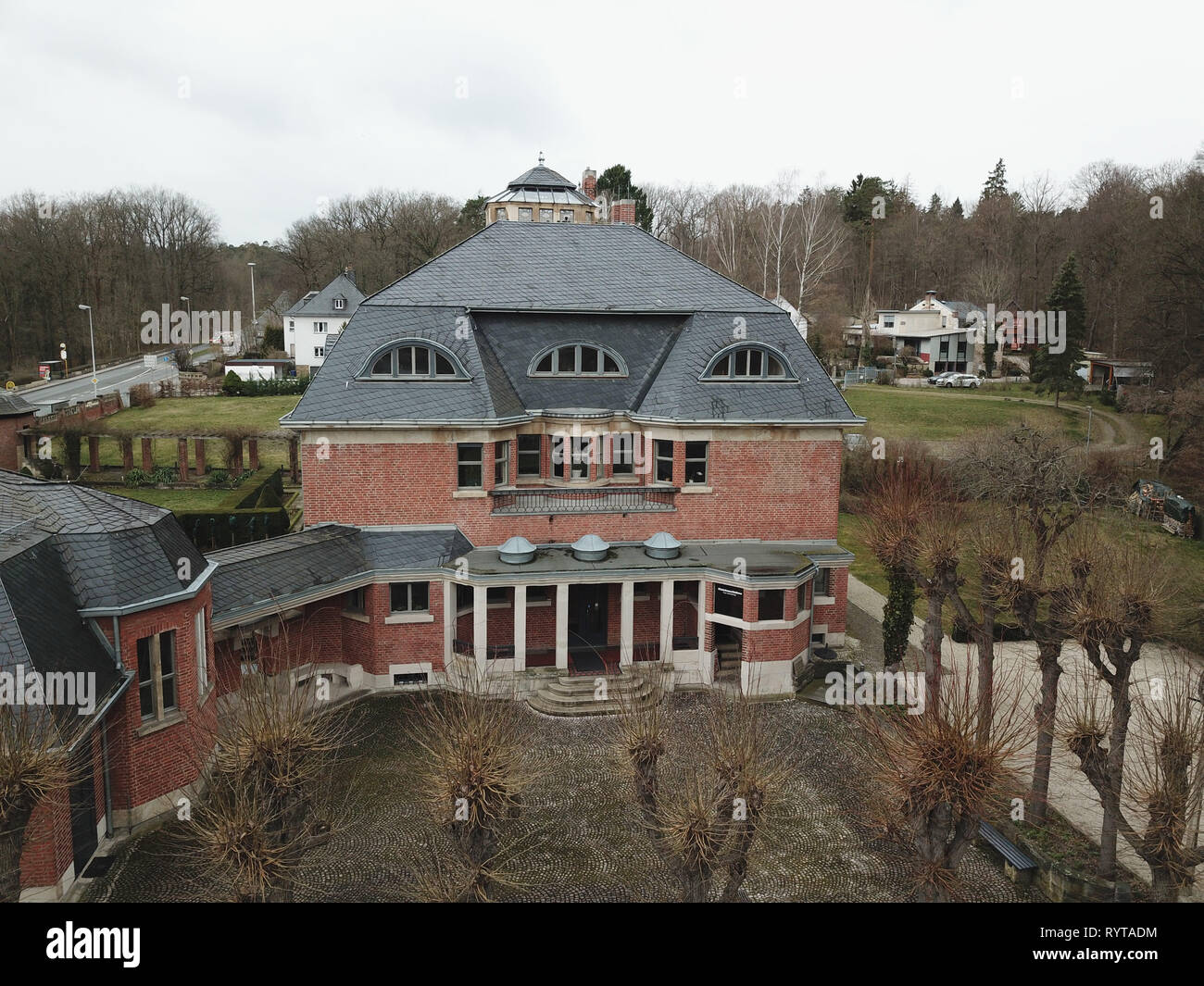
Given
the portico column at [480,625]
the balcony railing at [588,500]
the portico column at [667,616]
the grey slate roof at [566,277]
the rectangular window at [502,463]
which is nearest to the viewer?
the portico column at [480,625]

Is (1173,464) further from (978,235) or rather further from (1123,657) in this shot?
(978,235)

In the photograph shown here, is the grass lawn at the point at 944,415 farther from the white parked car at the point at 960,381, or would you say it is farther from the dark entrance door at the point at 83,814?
the dark entrance door at the point at 83,814

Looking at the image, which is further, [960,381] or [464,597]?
[960,381]

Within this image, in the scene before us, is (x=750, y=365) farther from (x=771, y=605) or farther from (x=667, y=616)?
(x=667, y=616)

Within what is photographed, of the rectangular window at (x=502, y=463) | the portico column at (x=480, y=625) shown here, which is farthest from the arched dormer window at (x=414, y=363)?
the portico column at (x=480, y=625)

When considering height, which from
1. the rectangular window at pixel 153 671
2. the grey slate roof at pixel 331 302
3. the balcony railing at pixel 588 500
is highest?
the grey slate roof at pixel 331 302

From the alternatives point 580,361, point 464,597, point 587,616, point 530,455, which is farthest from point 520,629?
point 580,361

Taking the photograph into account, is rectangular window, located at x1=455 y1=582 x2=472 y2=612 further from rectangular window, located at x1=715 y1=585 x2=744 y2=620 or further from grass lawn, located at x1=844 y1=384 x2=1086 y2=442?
grass lawn, located at x1=844 y1=384 x2=1086 y2=442
